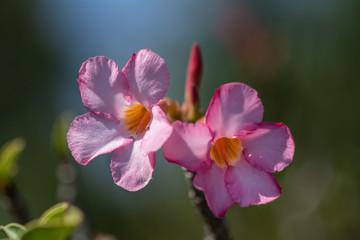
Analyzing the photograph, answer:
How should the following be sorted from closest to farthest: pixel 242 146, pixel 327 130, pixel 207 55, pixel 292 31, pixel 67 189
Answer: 1. pixel 242 146
2. pixel 67 189
3. pixel 327 130
4. pixel 292 31
5. pixel 207 55

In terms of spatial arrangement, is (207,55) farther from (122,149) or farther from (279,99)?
(122,149)

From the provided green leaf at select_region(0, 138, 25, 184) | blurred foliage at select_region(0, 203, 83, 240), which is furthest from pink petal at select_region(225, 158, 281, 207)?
green leaf at select_region(0, 138, 25, 184)

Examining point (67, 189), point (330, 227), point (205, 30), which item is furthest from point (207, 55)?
point (67, 189)

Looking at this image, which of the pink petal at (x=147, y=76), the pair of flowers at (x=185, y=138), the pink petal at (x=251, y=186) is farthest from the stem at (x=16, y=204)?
the pink petal at (x=251, y=186)

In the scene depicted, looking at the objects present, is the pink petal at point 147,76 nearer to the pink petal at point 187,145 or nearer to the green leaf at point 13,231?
the pink petal at point 187,145

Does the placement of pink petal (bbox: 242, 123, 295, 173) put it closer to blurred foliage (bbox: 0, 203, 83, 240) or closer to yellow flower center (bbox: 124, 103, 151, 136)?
yellow flower center (bbox: 124, 103, 151, 136)
